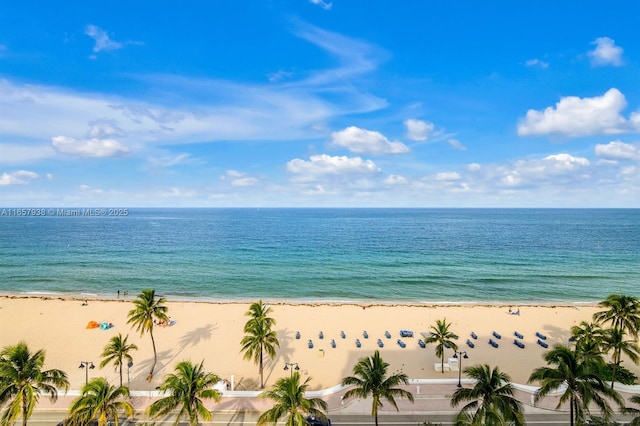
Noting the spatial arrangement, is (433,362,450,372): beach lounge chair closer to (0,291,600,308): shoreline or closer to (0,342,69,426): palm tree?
(0,291,600,308): shoreline

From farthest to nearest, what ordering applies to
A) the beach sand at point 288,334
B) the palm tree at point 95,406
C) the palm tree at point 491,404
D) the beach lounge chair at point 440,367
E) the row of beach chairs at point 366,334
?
the row of beach chairs at point 366,334 < the beach sand at point 288,334 < the beach lounge chair at point 440,367 < the palm tree at point 491,404 < the palm tree at point 95,406

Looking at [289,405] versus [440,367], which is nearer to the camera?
[289,405]

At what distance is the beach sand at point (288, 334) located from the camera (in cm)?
4291

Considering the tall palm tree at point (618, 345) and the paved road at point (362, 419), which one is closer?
the paved road at point (362, 419)

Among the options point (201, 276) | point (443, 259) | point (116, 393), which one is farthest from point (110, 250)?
point (116, 393)

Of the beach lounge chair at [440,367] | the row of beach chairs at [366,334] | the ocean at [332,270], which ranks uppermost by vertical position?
the ocean at [332,270]

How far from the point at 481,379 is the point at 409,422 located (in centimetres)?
1028

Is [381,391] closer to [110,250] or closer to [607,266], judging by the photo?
[607,266]

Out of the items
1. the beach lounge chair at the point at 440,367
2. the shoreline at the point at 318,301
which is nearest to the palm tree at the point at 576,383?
the beach lounge chair at the point at 440,367

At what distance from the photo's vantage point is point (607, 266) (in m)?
101

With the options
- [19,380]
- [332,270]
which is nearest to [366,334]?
[19,380]

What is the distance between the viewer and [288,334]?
53844mm

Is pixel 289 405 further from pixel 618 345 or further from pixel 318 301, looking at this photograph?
pixel 318 301

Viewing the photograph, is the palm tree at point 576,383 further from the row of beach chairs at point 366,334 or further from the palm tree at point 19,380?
the palm tree at point 19,380
